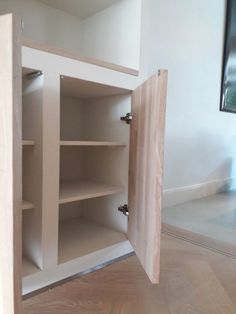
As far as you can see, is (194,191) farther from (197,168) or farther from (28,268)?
(28,268)

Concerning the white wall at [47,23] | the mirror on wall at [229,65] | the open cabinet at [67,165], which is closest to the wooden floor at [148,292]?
the open cabinet at [67,165]

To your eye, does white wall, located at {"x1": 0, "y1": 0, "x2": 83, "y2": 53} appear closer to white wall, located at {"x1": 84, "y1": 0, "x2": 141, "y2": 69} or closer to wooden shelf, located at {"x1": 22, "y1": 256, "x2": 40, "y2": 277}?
white wall, located at {"x1": 84, "y1": 0, "x2": 141, "y2": 69}

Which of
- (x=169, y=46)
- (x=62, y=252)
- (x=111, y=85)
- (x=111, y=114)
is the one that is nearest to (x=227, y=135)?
(x=169, y=46)

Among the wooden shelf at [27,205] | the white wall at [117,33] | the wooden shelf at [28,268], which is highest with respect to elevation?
the white wall at [117,33]

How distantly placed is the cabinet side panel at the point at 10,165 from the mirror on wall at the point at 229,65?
7.54 ft

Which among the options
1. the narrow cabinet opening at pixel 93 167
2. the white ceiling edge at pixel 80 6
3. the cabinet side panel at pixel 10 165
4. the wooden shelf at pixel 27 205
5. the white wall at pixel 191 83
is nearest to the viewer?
the cabinet side panel at pixel 10 165

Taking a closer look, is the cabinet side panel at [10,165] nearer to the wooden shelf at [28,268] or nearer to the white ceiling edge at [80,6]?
the wooden shelf at [28,268]

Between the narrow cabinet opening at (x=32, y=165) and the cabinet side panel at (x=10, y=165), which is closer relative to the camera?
the cabinet side panel at (x=10, y=165)

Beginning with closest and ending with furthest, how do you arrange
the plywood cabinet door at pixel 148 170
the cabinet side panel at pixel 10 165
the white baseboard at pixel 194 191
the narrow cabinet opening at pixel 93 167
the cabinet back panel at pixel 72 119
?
1. the cabinet side panel at pixel 10 165
2. the plywood cabinet door at pixel 148 170
3. the narrow cabinet opening at pixel 93 167
4. the cabinet back panel at pixel 72 119
5. the white baseboard at pixel 194 191

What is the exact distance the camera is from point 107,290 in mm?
917

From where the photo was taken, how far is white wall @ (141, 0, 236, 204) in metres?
1.83

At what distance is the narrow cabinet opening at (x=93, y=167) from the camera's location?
1104 millimetres

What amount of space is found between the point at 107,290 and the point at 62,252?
24 cm

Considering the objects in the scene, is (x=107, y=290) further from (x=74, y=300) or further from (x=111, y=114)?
(x=111, y=114)
